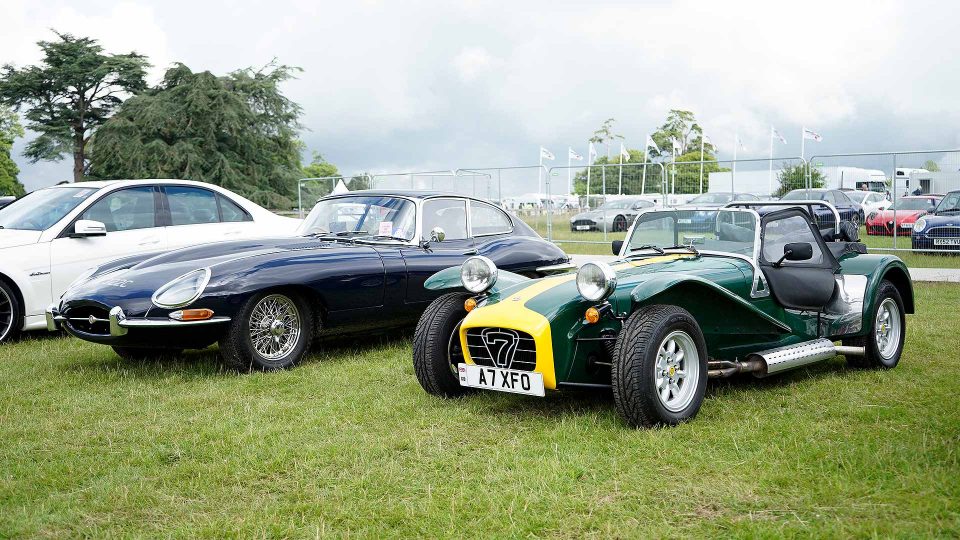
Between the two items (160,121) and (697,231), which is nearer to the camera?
(697,231)

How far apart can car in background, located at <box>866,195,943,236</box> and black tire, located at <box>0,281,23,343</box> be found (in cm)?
1468

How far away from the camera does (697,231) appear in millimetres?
6453

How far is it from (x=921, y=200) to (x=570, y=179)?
8.25 m

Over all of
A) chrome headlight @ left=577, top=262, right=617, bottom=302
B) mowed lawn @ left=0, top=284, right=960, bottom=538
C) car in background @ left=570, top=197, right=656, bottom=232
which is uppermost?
car in background @ left=570, top=197, right=656, bottom=232

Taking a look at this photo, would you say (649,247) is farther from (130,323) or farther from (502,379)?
(130,323)

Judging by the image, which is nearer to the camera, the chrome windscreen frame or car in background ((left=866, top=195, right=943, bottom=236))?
the chrome windscreen frame

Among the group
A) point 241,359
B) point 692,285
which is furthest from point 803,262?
point 241,359

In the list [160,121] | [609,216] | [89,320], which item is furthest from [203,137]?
[89,320]

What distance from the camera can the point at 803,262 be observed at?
6730 mm

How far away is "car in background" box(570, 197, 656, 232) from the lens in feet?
69.5

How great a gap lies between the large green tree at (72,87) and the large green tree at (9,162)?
18.4m

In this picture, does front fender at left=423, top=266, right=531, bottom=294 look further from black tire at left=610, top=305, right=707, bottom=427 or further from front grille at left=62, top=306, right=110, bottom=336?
front grille at left=62, top=306, right=110, bottom=336

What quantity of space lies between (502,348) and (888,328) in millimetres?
3546

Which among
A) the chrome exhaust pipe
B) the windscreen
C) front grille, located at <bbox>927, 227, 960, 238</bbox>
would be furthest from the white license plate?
front grille, located at <bbox>927, 227, 960, 238</bbox>
